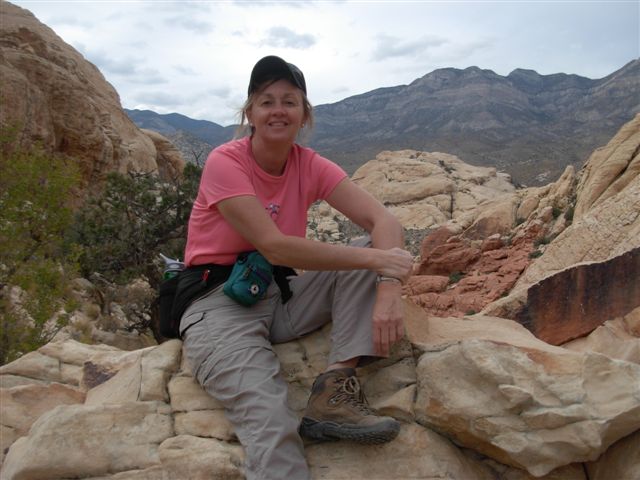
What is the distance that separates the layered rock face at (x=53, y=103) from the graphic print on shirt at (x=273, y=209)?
15104mm

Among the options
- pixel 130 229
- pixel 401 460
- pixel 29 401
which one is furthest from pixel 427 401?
pixel 130 229

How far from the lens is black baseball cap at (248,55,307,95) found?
3.21 metres

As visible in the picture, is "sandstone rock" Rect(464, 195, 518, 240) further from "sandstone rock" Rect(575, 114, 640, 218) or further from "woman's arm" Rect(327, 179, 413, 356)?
"woman's arm" Rect(327, 179, 413, 356)

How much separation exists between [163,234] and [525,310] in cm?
998

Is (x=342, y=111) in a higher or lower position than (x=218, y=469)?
higher

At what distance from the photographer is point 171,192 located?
14.9 m

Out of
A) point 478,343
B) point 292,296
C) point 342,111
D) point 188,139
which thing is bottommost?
point 478,343

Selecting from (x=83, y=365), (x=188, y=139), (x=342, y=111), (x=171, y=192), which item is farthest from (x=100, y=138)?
(x=342, y=111)

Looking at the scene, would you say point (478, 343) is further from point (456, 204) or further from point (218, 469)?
point (456, 204)

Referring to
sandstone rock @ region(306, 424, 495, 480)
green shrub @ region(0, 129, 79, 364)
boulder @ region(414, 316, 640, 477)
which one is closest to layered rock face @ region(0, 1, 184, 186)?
green shrub @ region(0, 129, 79, 364)

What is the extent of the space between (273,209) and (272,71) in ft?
2.47

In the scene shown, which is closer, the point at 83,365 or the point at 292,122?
the point at 292,122

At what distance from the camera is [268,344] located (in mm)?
3176

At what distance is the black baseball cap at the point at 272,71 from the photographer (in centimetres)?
321
